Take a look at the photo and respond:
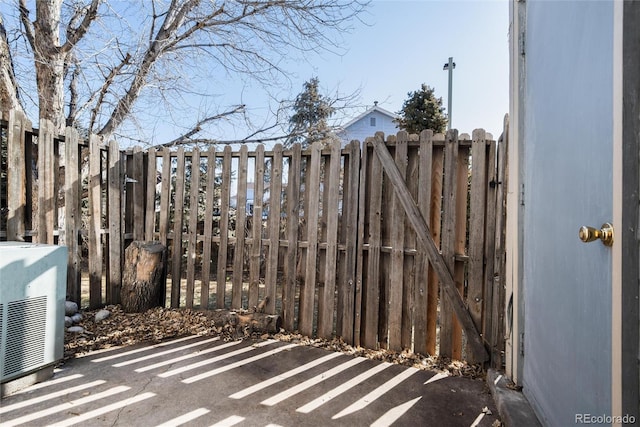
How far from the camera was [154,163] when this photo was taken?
403 centimetres

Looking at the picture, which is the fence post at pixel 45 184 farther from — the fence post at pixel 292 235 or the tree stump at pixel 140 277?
the fence post at pixel 292 235

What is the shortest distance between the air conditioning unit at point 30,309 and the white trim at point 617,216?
315 centimetres

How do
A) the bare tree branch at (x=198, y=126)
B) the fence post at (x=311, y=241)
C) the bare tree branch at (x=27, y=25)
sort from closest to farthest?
the fence post at (x=311, y=241) → the bare tree branch at (x=27, y=25) → the bare tree branch at (x=198, y=126)

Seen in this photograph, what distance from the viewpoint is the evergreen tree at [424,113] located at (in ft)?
29.4

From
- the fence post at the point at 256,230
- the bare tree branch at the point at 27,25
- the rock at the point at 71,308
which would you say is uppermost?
the bare tree branch at the point at 27,25

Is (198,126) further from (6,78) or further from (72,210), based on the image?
(72,210)

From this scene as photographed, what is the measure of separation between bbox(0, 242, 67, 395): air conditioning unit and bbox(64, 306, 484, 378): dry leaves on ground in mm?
509

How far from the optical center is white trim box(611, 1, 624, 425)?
0.96m

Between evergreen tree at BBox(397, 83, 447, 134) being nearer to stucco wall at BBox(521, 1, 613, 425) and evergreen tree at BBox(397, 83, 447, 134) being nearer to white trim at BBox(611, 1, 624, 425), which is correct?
stucco wall at BBox(521, 1, 613, 425)

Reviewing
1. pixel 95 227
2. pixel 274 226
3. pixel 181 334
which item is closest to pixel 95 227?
pixel 95 227

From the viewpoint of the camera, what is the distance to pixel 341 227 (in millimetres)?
3240

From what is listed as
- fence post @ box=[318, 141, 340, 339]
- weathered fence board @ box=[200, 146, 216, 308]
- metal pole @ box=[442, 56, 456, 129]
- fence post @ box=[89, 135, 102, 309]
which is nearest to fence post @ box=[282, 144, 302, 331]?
fence post @ box=[318, 141, 340, 339]

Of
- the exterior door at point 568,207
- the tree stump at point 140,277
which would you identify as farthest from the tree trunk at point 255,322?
the exterior door at point 568,207

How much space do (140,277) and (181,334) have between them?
0.92 metres
